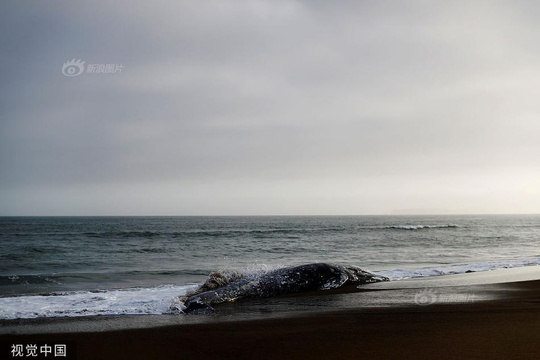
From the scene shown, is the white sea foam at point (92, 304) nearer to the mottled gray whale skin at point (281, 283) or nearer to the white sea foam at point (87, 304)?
the white sea foam at point (87, 304)

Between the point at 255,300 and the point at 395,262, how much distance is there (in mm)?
15290

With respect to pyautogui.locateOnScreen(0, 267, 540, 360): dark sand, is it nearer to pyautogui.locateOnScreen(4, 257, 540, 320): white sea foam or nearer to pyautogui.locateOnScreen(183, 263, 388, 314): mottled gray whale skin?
pyautogui.locateOnScreen(4, 257, 540, 320): white sea foam

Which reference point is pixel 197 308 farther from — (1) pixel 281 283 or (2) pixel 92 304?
(1) pixel 281 283

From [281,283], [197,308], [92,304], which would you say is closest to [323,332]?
[197,308]

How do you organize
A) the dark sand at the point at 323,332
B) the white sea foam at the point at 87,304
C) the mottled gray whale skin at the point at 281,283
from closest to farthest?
the dark sand at the point at 323,332 → the white sea foam at the point at 87,304 → the mottled gray whale skin at the point at 281,283

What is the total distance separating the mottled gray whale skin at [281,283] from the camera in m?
11.1

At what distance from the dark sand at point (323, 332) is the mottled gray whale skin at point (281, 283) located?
0.89 metres

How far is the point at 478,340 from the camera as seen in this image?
6.14 m

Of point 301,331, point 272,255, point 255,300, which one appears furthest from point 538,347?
→ point 272,255

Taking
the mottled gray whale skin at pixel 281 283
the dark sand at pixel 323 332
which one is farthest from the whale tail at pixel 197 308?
the dark sand at pixel 323 332

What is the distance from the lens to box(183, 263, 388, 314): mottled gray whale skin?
1109 centimetres

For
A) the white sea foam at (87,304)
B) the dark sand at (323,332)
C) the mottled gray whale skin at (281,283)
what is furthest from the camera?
the mottled gray whale skin at (281,283)

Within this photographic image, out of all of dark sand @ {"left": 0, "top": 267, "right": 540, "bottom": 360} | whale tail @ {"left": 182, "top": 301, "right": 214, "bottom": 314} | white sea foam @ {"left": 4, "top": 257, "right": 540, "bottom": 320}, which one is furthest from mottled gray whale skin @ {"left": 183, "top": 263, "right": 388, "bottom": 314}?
dark sand @ {"left": 0, "top": 267, "right": 540, "bottom": 360}

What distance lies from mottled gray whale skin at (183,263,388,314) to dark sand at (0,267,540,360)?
2.92ft
